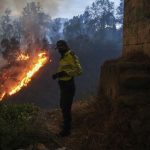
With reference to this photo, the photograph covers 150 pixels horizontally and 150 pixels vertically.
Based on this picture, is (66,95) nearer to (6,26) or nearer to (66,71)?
(66,71)

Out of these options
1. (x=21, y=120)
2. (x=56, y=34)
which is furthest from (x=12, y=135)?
(x=56, y=34)

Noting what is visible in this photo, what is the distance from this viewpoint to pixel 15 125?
8445 millimetres

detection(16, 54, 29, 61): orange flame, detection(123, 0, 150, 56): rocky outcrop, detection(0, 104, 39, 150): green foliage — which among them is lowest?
detection(16, 54, 29, 61): orange flame

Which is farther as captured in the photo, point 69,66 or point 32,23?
point 32,23

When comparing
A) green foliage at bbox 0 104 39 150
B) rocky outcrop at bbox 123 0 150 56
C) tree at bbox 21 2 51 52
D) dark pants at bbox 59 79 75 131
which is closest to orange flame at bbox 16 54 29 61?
tree at bbox 21 2 51 52

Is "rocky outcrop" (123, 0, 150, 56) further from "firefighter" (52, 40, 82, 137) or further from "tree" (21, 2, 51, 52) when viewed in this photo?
"tree" (21, 2, 51, 52)

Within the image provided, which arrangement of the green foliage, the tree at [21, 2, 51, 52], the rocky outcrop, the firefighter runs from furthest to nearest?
the tree at [21, 2, 51, 52] → the rocky outcrop → the firefighter → the green foliage

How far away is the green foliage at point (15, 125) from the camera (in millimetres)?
7703

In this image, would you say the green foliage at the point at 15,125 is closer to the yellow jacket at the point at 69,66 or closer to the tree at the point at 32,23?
the yellow jacket at the point at 69,66

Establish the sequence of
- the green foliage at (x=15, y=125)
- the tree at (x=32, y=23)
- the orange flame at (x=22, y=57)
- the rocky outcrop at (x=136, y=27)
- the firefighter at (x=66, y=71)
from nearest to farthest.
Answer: the green foliage at (x=15, y=125) → the firefighter at (x=66, y=71) → the rocky outcrop at (x=136, y=27) → the orange flame at (x=22, y=57) → the tree at (x=32, y=23)

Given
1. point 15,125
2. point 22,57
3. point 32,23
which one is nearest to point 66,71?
point 15,125

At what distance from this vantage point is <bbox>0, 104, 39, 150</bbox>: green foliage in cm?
770

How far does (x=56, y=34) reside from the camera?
80.3 m

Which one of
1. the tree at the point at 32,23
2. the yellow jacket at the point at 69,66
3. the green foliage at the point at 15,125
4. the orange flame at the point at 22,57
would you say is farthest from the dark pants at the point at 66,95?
Result: the tree at the point at 32,23
